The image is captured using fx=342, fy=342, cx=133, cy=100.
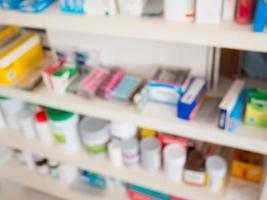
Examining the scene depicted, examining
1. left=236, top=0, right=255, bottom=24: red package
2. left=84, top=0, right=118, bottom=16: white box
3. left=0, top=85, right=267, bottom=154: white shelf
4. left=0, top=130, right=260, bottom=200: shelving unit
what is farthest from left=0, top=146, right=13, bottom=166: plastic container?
left=236, top=0, right=255, bottom=24: red package

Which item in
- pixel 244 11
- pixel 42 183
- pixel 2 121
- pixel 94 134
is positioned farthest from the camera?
pixel 42 183

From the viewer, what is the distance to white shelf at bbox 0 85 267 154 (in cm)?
86

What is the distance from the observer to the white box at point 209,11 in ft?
2.27

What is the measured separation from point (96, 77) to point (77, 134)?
0.88ft

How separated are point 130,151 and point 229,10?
0.58 metres

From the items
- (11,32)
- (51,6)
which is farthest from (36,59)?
(51,6)

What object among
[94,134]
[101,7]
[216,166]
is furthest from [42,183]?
[101,7]

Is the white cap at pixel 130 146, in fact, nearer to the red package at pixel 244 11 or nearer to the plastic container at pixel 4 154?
the red package at pixel 244 11

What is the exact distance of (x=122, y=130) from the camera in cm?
113

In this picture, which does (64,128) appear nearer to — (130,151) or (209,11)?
(130,151)

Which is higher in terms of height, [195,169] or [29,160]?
[195,169]

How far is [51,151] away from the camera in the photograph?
1.28 metres

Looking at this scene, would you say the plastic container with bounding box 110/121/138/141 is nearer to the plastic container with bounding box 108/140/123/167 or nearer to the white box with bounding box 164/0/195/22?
the plastic container with bounding box 108/140/123/167

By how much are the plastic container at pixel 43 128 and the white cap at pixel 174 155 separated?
0.45 meters
